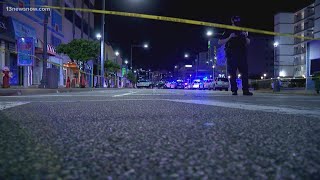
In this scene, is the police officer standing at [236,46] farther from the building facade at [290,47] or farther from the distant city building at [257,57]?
the distant city building at [257,57]

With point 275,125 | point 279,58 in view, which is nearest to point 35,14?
point 275,125

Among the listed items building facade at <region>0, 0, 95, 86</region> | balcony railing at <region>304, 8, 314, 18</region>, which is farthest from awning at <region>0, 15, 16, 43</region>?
balcony railing at <region>304, 8, 314, 18</region>

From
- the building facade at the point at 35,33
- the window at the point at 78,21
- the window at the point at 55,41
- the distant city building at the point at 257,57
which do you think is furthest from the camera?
the distant city building at the point at 257,57

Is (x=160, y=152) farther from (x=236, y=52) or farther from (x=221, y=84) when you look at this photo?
(x=221, y=84)

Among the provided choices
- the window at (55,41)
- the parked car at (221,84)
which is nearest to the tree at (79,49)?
the window at (55,41)

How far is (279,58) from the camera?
92125 mm

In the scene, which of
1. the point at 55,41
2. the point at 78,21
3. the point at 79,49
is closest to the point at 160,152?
the point at 79,49

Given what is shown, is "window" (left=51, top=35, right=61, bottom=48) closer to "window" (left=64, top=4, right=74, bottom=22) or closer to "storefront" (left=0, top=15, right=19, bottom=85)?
"window" (left=64, top=4, right=74, bottom=22)

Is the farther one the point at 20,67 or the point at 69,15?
the point at 69,15

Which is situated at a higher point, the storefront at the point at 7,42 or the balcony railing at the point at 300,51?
the balcony railing at the point at 300,51

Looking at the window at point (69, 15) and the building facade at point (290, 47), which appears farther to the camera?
the building facade at point (290, 47)

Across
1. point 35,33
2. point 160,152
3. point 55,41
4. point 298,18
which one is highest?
point 298,18

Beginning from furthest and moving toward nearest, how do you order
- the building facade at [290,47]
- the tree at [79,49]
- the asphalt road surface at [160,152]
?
the building facade at [290,47]
the tree at [79,49]
the asphalt road surface at [160,152]

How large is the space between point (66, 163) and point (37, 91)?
1482cm
